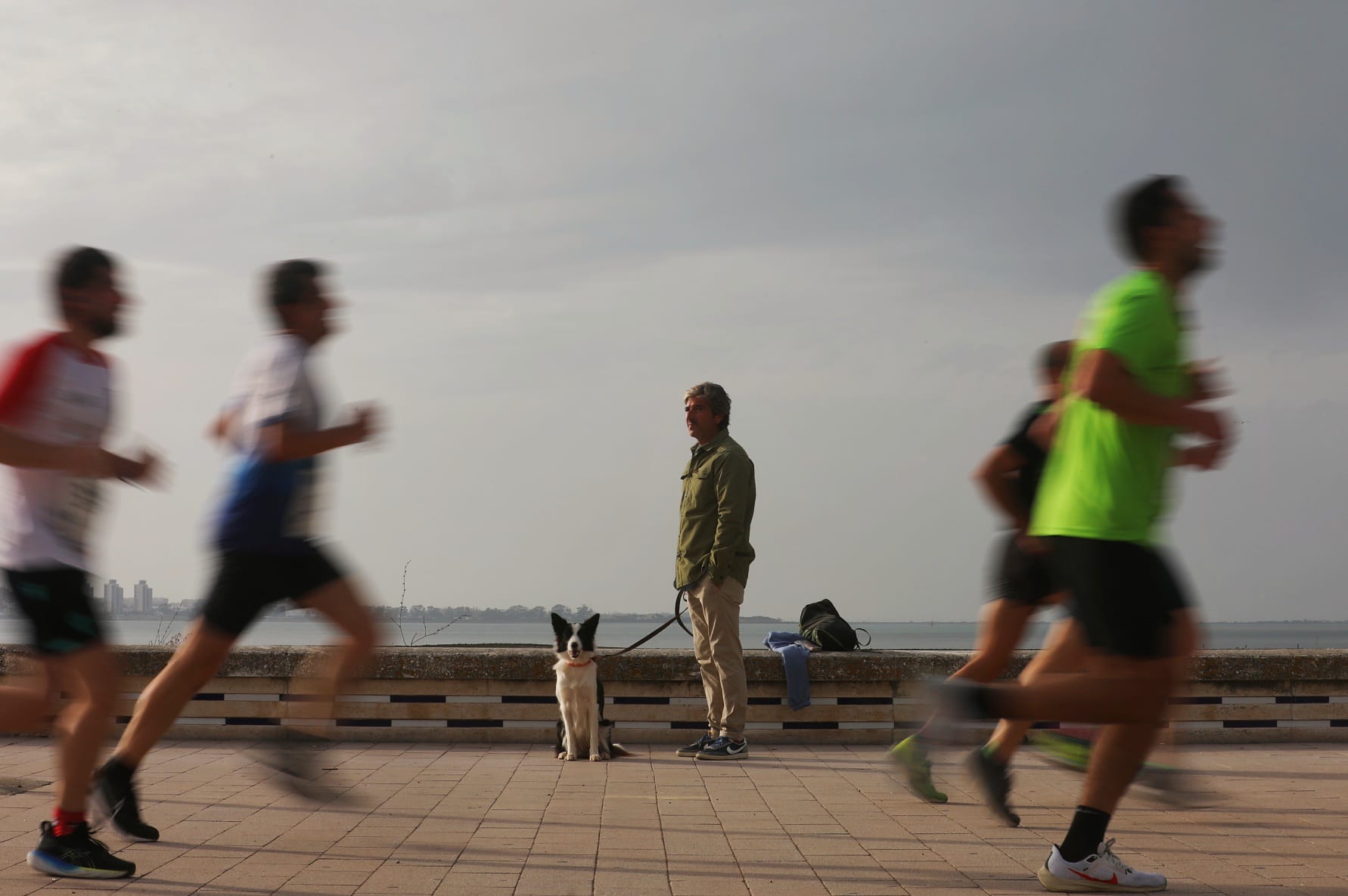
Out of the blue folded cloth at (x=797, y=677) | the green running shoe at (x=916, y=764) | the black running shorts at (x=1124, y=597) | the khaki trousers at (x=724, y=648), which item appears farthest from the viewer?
the blue folded cloth at (x=797, y=677)

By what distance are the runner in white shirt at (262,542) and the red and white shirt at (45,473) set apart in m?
0.45

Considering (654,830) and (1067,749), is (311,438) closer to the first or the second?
(654,830)

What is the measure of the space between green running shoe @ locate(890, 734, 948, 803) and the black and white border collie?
235 cm

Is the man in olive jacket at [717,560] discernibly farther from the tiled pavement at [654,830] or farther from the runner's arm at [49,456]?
the runner's arm at [49,456]

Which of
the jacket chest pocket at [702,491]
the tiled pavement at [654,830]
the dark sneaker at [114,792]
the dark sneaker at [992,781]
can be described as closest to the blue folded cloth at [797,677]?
the tiled pavement at [654,830]

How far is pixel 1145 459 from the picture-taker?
144 inches

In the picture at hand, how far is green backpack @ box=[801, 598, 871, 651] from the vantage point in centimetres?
847

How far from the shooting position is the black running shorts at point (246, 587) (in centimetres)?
415

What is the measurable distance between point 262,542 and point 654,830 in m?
1.98

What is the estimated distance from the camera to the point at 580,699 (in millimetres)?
7320

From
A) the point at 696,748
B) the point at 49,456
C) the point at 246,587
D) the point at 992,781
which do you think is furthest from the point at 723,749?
the point at 49,456

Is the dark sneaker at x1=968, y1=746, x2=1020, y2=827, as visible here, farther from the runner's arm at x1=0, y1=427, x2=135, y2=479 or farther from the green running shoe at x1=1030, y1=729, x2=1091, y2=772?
the runner's arm at x1=0, y1=427, x2=135, y2=479

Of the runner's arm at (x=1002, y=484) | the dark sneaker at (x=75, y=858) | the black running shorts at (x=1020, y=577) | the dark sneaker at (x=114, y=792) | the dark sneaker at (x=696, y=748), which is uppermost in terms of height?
the runner's arm at (x=1002, y=484)

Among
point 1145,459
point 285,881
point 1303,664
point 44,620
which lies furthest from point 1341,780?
point 44,620
